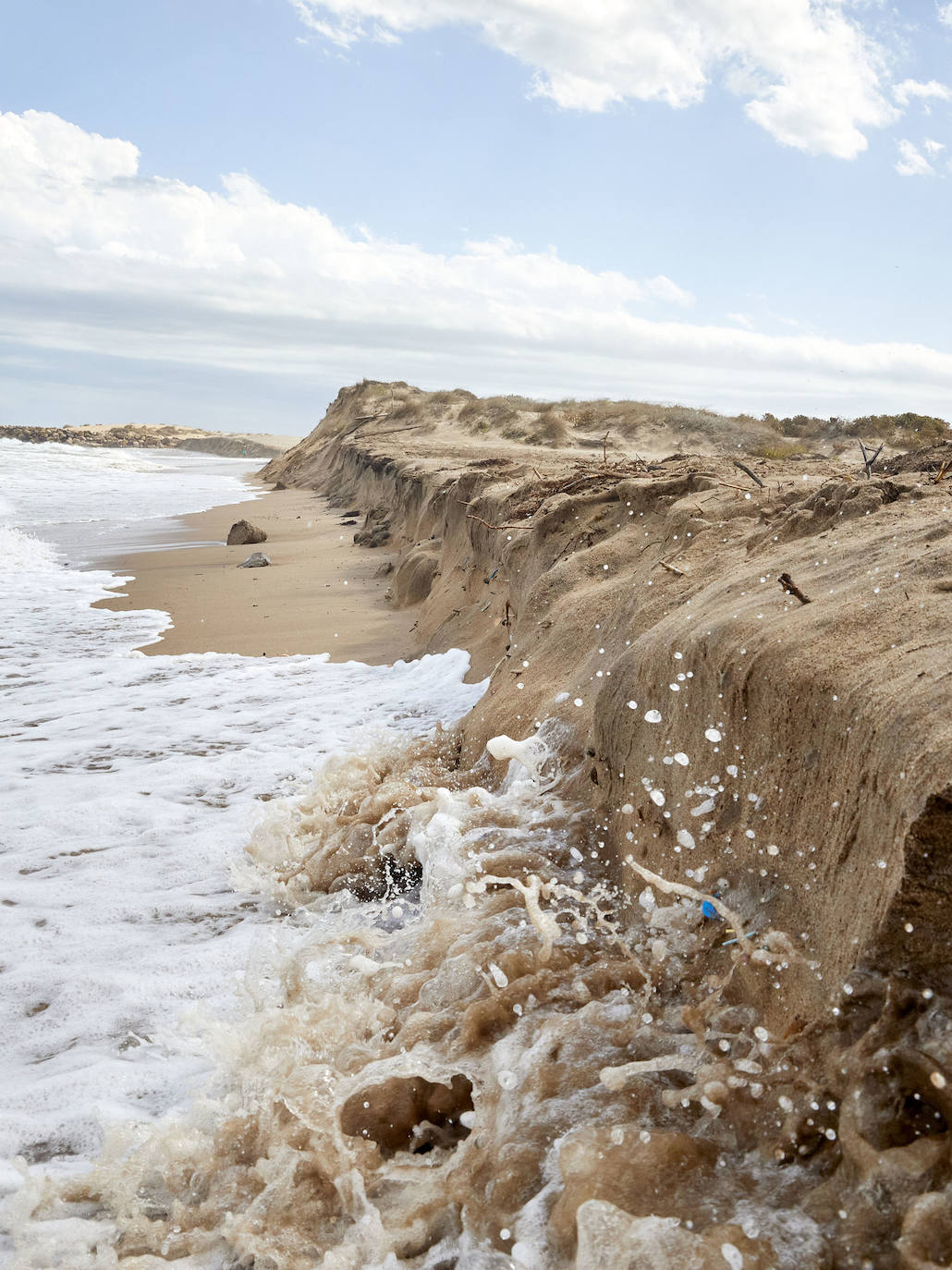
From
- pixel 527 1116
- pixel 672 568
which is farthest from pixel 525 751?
pixel 527 1116

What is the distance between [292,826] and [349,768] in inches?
23.7

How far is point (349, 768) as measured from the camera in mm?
4562

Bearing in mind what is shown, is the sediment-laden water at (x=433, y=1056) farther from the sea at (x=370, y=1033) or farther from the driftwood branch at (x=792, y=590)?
the driftwood branch at (x=792, y=590)

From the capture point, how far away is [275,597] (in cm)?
948

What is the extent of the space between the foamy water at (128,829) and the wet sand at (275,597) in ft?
1.31

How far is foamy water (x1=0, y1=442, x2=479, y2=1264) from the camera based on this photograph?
265 centimetres

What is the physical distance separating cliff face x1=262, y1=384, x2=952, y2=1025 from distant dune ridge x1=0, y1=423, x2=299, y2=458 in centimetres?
4981

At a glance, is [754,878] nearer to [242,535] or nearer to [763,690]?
[763,690]

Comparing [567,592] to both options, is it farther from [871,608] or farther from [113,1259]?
[113,1259]

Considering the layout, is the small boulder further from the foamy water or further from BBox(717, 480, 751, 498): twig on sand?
BBox(717, 480, 751, 498): twig on sand

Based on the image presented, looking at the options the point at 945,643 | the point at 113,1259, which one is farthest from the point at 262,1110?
the point at 945,643

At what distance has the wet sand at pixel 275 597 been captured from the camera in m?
7.74

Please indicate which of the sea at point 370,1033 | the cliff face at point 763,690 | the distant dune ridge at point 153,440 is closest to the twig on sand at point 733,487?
the cliff face at point 763,690

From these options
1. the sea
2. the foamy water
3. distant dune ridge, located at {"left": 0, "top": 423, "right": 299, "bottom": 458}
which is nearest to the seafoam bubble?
the sea
